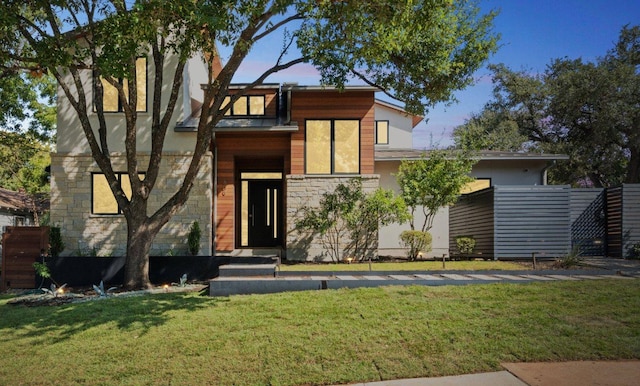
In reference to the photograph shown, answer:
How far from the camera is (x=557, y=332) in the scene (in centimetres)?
539

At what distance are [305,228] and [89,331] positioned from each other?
8.02m

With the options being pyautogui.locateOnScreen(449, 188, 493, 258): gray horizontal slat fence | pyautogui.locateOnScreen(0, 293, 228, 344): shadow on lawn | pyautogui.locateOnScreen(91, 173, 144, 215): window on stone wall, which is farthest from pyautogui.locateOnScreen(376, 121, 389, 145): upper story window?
pyautogui.locateOnScreen(0, 293, 228, 344): shadow on lawn

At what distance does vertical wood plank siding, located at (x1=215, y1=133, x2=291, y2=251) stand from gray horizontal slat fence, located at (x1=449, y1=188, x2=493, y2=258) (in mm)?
5717

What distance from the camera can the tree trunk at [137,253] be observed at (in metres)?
9.98

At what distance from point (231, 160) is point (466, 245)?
7631 millimetres

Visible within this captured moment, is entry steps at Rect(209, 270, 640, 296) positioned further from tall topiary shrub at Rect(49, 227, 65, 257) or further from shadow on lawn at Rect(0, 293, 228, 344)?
tall topiary shrub at Rect(49, 227, 65, 257)

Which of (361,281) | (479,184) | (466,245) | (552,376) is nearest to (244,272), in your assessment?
(361,281)

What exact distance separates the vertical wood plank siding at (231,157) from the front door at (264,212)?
1194mm

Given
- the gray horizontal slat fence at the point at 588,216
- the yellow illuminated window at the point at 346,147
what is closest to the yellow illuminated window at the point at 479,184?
the gray horizontal slat fence at the point at 588,216

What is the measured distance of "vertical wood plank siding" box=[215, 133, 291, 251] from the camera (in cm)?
1466

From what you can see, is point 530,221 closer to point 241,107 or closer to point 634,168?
point 241,107

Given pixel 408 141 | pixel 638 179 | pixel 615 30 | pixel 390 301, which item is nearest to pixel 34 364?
pixel 390 301

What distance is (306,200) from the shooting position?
1387 cm

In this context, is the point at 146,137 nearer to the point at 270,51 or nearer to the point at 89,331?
the point at 270,51
